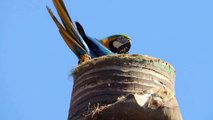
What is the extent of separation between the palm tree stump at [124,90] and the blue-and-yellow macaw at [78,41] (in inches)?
32.2

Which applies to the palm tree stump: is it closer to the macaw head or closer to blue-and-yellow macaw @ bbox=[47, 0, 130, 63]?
blue-and-yellow macaw @ bbox=[47, 0, 130, 63]

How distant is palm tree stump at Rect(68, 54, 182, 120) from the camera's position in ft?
17.3

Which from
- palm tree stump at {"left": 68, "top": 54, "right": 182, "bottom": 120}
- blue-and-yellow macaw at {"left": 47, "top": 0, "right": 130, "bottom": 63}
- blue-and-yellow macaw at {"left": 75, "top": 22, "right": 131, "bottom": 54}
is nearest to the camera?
palm tree stump at {"left": 68, "top": 54, "right": 182, "bottom": 120}

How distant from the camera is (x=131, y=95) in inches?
211

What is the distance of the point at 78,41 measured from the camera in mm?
7215

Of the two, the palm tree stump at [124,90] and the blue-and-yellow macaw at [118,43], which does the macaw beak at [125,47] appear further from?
the palm tree stump at [124,90]

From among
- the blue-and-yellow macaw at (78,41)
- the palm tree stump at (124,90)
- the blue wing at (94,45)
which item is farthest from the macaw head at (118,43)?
the palm tree stump at (124,90)

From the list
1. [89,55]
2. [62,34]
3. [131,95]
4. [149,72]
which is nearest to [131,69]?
[149,72]

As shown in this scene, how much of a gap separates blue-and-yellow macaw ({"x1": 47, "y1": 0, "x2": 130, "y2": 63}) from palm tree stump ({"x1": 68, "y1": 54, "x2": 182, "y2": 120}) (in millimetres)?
817

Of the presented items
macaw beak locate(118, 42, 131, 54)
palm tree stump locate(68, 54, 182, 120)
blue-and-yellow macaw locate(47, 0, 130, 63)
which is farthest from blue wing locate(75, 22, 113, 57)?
palm tree stump locate(68, 54, 182, 120)

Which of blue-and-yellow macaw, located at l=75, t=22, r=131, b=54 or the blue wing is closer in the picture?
the blue wing

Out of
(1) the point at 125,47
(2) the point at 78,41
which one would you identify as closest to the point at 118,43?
(1) the point at 125,47

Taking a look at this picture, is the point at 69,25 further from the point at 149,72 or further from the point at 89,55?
the point at 149,72

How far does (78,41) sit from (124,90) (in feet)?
5.76
